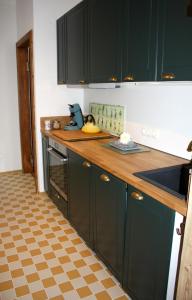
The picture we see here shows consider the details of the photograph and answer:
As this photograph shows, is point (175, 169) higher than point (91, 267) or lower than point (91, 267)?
higher

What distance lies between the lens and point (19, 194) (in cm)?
344

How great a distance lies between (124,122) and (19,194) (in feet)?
5.82

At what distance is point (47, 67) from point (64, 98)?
433 millimetres

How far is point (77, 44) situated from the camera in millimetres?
2707

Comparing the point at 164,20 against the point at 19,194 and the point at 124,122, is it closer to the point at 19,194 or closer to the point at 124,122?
the point at 124,122

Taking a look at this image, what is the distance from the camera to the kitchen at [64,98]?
1.94 m

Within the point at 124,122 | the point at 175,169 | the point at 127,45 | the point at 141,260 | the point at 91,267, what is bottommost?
the point at 91,267

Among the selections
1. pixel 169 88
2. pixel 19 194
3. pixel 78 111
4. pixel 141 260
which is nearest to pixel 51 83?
pixel 78 111

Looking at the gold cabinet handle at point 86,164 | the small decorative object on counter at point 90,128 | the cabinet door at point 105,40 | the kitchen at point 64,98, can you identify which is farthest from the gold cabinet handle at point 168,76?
the small decorative object on counter at point 90,128

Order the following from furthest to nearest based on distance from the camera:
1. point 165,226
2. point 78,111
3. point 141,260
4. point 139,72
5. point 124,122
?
point 78,111 → point 124,122 → point 139,72 → point 141,260 → point 165,226

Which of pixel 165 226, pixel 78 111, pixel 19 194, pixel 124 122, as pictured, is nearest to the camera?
pixel 165 226

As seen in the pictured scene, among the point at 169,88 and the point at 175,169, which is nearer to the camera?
the point at 175,169

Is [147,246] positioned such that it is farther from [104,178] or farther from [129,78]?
[129,78]

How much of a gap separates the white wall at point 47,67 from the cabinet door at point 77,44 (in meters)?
0.34
